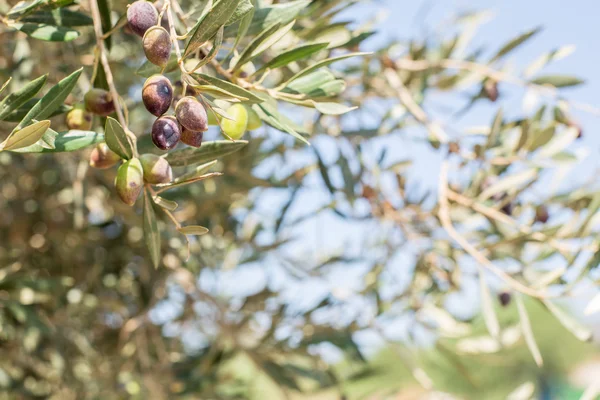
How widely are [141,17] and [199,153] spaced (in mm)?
163

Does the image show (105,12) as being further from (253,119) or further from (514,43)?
(514,43)

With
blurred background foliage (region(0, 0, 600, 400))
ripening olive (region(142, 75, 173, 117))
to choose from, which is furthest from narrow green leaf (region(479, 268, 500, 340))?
ripening olive (region(142, 75, 173, 117))

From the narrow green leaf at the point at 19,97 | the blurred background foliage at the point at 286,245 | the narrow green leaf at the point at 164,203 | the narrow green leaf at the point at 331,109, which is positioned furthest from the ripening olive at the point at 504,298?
the narrow green leaf at the point at 19,97

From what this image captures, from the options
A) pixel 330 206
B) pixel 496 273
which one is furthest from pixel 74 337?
pixel 496 273

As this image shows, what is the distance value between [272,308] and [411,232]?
43 cm

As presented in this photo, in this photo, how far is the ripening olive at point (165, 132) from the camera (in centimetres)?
54

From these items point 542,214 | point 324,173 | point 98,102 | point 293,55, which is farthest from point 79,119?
point 542,214

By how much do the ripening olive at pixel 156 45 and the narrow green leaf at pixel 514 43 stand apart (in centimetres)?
83

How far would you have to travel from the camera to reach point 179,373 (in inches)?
65.2

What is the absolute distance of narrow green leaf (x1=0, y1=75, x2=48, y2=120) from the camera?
2.07 feet

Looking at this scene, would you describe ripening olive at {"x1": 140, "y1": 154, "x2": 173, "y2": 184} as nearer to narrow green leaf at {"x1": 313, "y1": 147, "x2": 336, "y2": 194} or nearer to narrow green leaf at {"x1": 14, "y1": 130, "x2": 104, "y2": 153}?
narrow green leaf at {"x1": 14, "y1": 130, "x2": 104, "y2": 153}

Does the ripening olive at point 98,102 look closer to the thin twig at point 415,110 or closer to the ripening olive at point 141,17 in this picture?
the ripening olive at point 141,17

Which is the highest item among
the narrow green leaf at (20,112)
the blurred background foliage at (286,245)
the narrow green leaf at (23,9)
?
the narrow green leaf at (23,9)

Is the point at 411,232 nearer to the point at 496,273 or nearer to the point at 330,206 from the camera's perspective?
the point at 330,206
